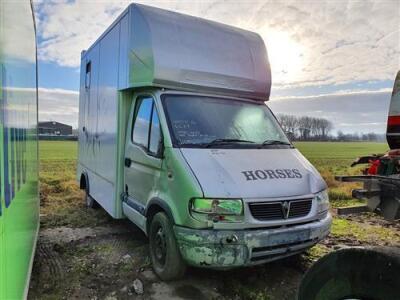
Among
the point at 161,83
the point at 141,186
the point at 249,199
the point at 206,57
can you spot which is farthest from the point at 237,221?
the point at 206,57

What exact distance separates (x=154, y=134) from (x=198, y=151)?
0.77m

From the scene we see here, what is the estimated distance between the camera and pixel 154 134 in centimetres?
491

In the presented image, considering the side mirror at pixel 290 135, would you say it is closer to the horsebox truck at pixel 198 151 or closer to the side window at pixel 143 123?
the horsebox truck at pixel 198 151

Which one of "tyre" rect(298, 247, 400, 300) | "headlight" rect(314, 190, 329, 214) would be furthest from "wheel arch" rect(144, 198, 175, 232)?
"tyre" rect(298, 247, 400, 300)

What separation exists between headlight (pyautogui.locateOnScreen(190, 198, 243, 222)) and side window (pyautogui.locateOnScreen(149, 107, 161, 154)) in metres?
1.15

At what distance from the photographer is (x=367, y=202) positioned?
10.4 ft

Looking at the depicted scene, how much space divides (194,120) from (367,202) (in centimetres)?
241

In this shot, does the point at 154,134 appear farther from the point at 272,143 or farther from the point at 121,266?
the point at 121,266

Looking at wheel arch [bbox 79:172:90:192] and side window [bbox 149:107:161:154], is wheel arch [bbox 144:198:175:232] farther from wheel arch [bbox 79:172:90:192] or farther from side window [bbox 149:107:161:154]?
wheel arch [bbox 79:172:90:192]

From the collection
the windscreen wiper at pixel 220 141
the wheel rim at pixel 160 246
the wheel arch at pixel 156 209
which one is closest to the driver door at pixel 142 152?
the wheel arch at pixel 156 209

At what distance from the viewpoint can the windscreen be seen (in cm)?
474

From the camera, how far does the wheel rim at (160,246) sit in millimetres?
4510

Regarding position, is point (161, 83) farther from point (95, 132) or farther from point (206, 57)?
point (95, 132)

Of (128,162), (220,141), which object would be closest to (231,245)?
(220,141)
